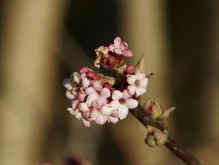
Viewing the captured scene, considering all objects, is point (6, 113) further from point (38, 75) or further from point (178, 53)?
point (178, 53)

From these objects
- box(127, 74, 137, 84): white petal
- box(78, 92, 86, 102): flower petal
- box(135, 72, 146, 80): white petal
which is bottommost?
box(135, 72, 146, 80): white petal

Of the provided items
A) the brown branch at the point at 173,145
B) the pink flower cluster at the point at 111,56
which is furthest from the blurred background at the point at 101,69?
the pink flower cluster at the point at 111,56

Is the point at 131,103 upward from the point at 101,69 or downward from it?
upward

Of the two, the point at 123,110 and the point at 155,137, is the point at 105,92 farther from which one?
the point at 155,137

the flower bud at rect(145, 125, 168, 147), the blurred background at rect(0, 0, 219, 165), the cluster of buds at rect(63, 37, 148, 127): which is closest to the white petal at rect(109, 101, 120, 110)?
the cluster of buds at rect(63, 37, 148, 127)

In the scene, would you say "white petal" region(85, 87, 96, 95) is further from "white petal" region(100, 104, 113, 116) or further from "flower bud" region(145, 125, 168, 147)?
"flower bud" region(145, 125, 168, 147)

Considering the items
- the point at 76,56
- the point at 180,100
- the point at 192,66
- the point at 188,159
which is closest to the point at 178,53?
the point at 192,66

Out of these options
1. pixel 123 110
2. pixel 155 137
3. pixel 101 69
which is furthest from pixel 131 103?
pixel 101 69
